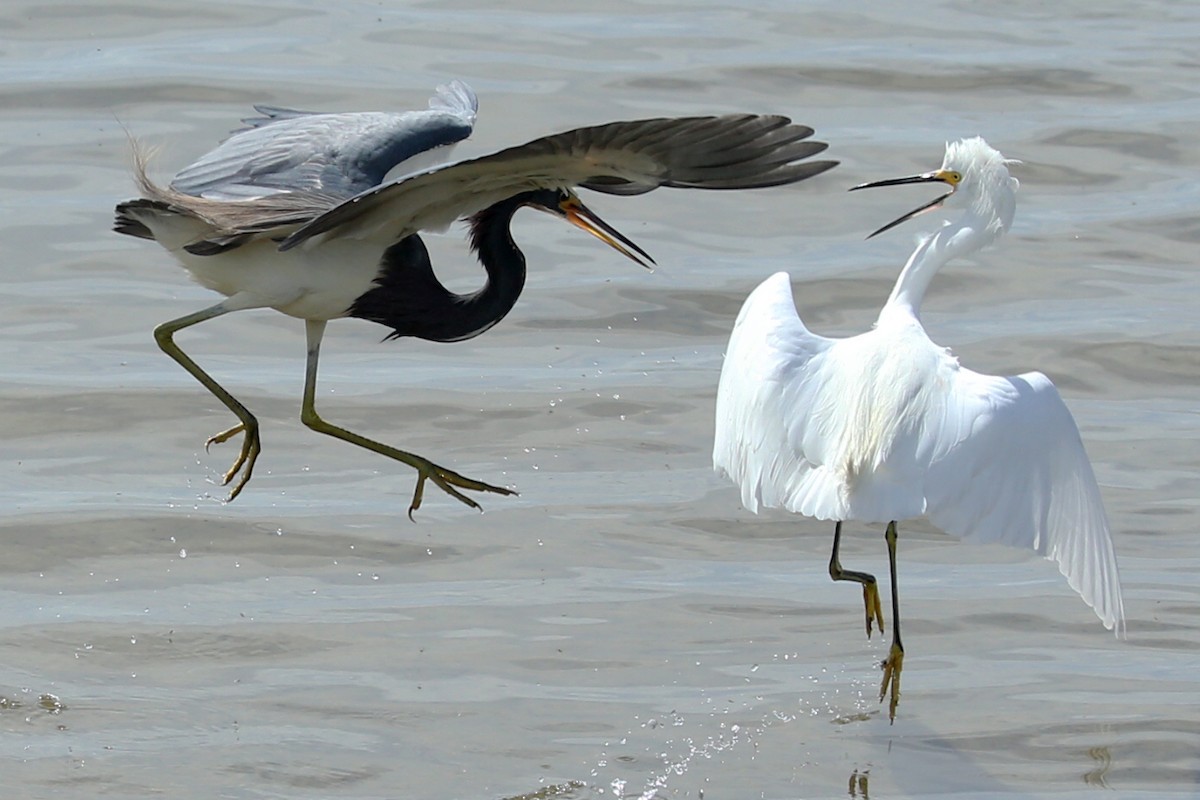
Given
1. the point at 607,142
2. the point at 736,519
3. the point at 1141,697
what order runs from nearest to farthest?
the point at 607,142 → the point at 1141,697 → the point at 736,519

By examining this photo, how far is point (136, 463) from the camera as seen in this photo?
25.4 feet

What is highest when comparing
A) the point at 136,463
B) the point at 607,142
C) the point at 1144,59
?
the point at 607,142

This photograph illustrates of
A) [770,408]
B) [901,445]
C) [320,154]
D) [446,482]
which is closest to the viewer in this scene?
[901,445]

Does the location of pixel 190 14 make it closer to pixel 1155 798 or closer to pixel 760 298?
pixel 760 298

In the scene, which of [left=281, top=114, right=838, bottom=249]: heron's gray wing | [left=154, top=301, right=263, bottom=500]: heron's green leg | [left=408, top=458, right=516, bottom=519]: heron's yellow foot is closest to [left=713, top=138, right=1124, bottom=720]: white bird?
[left=281, top=114, right=838, bottom=249]: heron's gray wing

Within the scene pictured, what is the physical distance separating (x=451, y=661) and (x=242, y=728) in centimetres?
72

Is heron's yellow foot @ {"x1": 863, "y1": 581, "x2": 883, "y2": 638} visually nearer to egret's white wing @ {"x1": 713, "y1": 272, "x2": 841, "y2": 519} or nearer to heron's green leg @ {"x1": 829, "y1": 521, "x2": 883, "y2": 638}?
heron's green leg @ {"x1": 829, "y1": 521, "x2": 883, "y2": 638}

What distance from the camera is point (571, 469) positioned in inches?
307

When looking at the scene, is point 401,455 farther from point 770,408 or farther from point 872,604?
point 872,604

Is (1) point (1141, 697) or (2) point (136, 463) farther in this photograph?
(2) point (136, 463)

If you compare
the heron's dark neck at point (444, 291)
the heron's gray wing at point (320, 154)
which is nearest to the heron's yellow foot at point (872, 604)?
the heron's dark neck at point (444, 291)

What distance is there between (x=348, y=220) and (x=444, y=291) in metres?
0.73

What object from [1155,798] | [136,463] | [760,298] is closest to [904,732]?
[1155,798]

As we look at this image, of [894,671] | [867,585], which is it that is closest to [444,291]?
[867,585]
